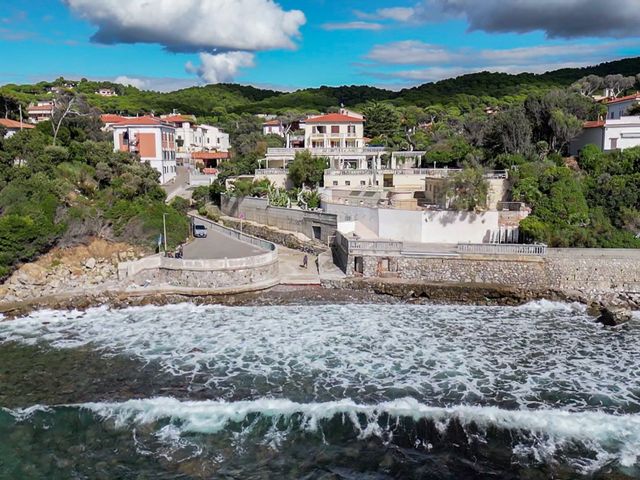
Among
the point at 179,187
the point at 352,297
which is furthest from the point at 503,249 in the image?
the point at 179,187

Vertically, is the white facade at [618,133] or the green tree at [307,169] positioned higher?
the white facade at [618,133]

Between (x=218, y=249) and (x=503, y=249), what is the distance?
16348mm

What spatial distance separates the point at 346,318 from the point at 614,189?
2034cm

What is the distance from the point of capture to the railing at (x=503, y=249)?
26203mm

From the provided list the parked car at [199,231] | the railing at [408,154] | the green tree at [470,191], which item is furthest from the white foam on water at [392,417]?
the railing at [408,154]

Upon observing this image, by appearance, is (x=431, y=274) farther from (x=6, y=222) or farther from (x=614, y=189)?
(x=6, y=222)

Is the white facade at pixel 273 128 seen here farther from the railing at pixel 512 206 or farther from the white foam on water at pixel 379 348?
the white foam on water at pixel 379 348

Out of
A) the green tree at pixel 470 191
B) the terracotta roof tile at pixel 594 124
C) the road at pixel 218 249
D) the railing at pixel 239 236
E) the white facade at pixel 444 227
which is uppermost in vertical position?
the terracotta roof tile at pixel 594 124

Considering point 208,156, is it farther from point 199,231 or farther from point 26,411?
point 26,411

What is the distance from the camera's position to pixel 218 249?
31.4 m

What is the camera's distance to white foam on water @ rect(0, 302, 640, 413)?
15977 millimetres

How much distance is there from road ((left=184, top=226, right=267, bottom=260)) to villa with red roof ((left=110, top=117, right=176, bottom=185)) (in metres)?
18.5

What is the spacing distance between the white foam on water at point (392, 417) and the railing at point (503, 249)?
1265 centimetres

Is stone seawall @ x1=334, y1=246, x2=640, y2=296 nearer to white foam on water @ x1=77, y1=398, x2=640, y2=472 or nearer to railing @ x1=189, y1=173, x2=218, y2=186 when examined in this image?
white foam on water @ x1=77, y1=398, x2=640, y2=472
